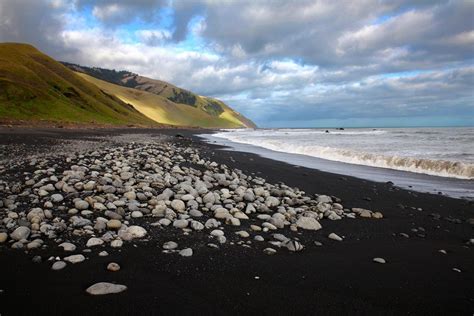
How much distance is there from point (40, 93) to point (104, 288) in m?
82.5

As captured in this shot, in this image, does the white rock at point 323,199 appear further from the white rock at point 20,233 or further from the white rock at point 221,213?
the white rock at point 20,233

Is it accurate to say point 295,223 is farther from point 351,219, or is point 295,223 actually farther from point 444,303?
point 444,303

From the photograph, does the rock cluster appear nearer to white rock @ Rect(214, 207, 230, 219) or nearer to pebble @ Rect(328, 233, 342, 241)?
white rock @ Rect(214, 207, 230, 219)

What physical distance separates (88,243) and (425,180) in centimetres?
1213

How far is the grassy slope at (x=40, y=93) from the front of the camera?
62.4 metres

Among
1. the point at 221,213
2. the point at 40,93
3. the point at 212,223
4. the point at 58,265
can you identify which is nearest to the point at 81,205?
the point at 58,265

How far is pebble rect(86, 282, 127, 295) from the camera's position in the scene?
3062 millimetres

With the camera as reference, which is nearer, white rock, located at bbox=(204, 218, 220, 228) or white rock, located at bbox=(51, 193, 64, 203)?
white rock, located at bbox=(204, 218, 220, 228)

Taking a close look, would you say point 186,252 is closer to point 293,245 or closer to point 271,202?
point 293,245

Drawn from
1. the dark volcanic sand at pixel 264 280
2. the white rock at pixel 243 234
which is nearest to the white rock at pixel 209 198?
the white rock at pixel 243 234

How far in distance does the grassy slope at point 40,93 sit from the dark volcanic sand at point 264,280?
6101 cm

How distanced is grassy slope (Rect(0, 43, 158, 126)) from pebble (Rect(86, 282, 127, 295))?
2421 inches

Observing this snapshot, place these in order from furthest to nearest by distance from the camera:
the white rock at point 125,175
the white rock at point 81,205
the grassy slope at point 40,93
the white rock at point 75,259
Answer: the grassy slope at point 40,93 → the white rock at point 125,175 → the white rock at point 81,205 → the white rock at point 75,259

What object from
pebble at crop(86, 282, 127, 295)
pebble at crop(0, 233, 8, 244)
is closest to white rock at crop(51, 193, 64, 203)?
pebble at crop(0, 233, 8, 244)
